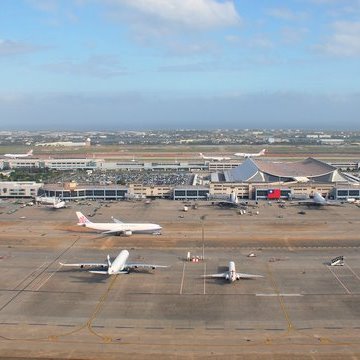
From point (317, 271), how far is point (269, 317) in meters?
16.3

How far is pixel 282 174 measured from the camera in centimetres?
12656

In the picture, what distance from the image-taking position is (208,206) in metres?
103

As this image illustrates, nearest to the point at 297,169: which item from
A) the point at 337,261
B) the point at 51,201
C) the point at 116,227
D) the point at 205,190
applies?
the point at 205,190

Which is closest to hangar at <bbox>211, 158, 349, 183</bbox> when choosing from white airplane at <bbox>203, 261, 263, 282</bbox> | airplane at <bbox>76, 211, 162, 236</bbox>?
airplane at <bbox>76, 211, 162, 236</bbox>

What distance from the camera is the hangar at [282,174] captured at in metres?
123

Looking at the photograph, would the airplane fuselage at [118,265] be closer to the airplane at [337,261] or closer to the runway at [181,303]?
the runway at [181,303]

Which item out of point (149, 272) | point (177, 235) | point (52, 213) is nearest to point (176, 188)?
point (52, 213)

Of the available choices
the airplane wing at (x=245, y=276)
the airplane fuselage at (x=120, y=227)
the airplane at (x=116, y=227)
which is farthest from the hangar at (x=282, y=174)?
the airplane wing at (x=245, y=276)

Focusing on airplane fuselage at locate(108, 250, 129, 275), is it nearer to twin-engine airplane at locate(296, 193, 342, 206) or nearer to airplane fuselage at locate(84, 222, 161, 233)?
airplane fuselage at locate(84, 222, 161, 233)

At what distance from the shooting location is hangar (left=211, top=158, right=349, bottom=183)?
122875mm

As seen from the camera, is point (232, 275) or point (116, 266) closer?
point (232, 275)

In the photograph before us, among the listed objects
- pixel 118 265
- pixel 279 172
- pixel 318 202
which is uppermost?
pixel 279 172

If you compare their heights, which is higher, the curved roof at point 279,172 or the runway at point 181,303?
the curved roof at point 279,172

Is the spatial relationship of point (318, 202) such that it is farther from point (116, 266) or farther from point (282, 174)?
point (116, 266)
